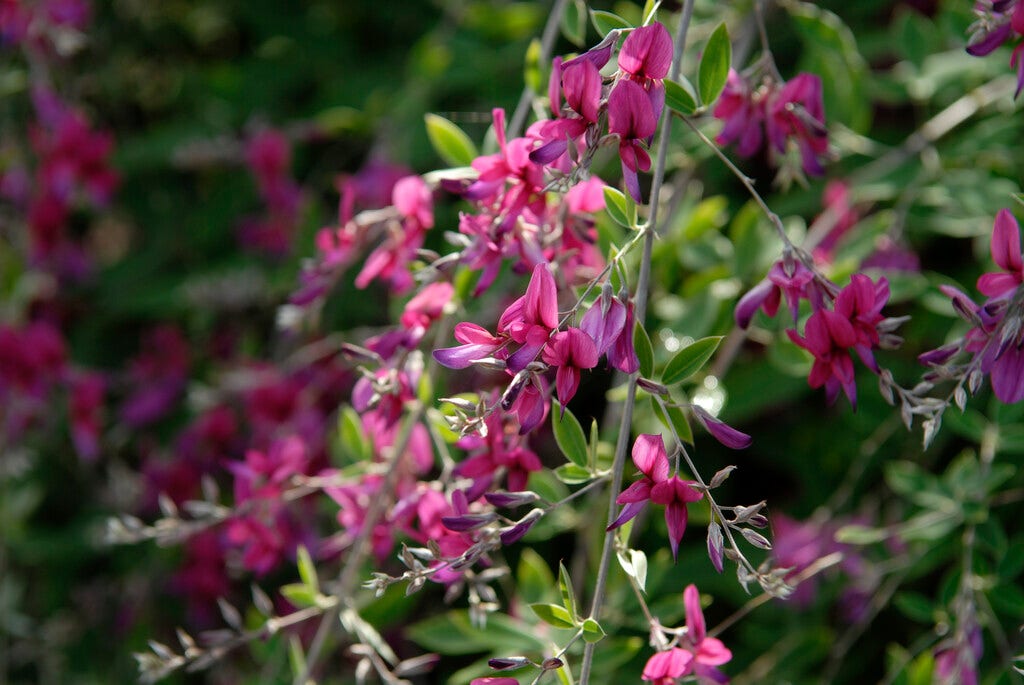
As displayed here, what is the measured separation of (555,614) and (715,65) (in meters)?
0.53

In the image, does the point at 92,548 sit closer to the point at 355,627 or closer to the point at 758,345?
the point at 355,627

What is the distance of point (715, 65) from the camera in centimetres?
93

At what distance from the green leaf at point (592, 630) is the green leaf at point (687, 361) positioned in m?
0.23

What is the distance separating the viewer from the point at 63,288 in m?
2.27

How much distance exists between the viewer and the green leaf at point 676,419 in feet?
2.82

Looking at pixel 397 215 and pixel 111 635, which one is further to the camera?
pixel 111 635

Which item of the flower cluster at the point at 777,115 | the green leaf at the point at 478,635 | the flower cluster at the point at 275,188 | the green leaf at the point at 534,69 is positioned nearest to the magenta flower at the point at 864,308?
the flower cluster at the point at 777,115

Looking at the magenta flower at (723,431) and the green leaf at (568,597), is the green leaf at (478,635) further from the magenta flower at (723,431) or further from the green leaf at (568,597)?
the magenta flower at (723,431)

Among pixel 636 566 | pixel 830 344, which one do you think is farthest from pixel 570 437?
pixel 830 344

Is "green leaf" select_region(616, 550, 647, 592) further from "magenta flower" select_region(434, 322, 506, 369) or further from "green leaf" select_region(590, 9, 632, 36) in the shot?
"green leaf" select_region(590, 9, 632, 36)

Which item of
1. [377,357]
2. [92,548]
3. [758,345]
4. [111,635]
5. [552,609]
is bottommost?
[111,635]

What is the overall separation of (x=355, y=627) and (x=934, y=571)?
1.07m

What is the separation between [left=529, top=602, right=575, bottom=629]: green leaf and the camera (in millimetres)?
836

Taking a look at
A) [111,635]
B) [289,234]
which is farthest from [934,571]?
[111,635]
